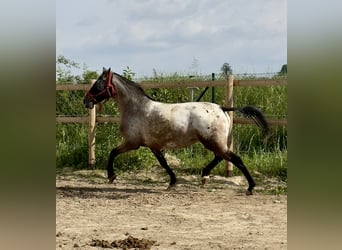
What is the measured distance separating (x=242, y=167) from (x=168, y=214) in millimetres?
1528

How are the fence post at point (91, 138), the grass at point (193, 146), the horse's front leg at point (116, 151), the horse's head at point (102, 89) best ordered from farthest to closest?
the fence post at point (91, 138)
the grass at point (193, 146)
the horse's head at point (102, 89)
the horse's front leg at point (116, 151)

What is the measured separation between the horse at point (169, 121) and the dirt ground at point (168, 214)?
1.34ft

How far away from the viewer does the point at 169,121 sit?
673 cm

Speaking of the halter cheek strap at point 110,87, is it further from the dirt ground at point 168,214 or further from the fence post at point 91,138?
the fence post at point 91,138

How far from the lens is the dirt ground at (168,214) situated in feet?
14.1

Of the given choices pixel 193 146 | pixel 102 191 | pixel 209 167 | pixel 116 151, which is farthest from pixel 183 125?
pixel 193 146

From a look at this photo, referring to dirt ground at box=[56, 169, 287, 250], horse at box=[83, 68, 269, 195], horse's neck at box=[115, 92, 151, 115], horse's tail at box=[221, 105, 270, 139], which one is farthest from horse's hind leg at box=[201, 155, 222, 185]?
horse's neck at box=[115, 92, 151, 115]

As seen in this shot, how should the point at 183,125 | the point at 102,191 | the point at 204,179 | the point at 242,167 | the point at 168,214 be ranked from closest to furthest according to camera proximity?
1. the point at 168,214
2. the point at 242,167
3. the point at 183,125
4. the point at 102,191
5. the point at 204,179

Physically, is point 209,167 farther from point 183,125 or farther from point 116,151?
point 116,151

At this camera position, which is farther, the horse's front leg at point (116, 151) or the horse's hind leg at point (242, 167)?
the horse's front leg at point (116, 151)

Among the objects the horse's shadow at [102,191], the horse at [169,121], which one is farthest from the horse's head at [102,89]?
the horse's shadow at [102,191]

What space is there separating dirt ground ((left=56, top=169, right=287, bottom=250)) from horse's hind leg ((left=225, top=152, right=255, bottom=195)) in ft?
0.42
